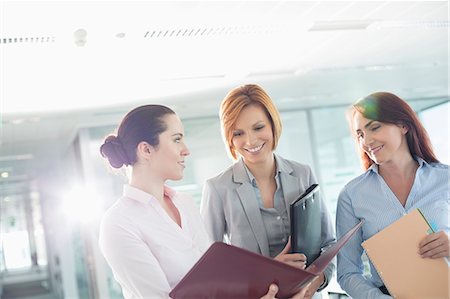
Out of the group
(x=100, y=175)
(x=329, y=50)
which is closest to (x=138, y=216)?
(x=329, y=50)

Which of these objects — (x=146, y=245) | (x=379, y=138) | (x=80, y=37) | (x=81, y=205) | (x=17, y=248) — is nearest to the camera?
(x=146, y=245)

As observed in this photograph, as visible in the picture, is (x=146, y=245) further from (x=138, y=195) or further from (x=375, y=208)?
(x=375, y=208)

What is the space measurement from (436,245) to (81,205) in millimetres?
7738

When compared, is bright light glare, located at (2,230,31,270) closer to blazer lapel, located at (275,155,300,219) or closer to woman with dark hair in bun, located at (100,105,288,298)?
blazer lapel, located at (275,155,300,219)

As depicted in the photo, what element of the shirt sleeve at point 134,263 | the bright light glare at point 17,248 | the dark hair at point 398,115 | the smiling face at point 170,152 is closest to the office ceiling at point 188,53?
the dark hair at point 398,115

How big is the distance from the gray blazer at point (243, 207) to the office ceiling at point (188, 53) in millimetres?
2082

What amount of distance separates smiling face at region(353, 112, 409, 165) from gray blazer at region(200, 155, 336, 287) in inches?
11.1

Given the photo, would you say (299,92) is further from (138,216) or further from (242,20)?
(138,216)

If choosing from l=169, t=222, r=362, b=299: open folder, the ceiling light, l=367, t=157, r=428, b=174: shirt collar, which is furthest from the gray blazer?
the ceiling light

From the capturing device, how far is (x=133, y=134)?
1.88m

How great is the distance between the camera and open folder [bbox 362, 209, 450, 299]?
6.75 feet

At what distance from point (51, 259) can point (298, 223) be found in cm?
1272

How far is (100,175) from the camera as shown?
27.9 feet

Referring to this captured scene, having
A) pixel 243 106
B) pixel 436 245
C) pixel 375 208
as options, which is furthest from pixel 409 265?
pixel 243 106
